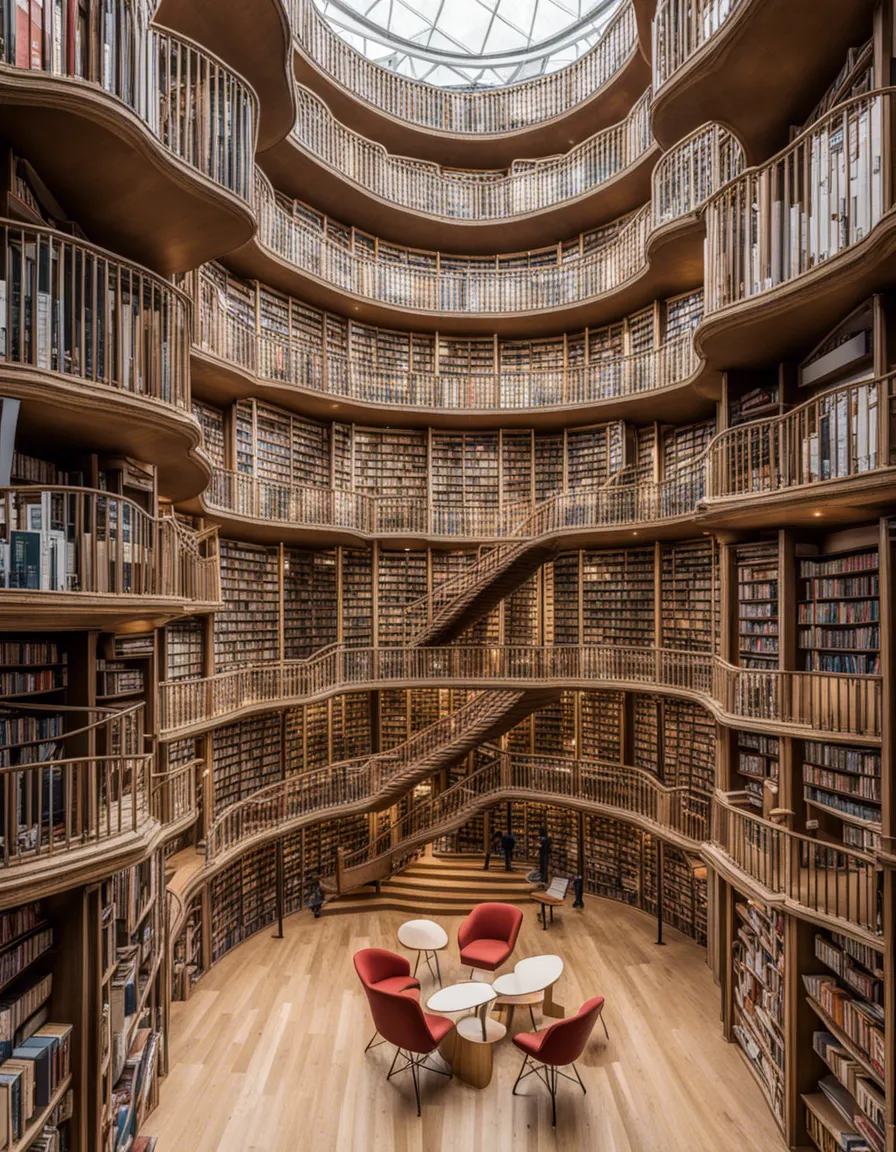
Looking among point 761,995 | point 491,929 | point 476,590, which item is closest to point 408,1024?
point 491,929

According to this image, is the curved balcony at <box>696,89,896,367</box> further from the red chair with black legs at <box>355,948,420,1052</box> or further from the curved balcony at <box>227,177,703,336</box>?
the red chair with black legs at <box>355,948,420,1052</box>

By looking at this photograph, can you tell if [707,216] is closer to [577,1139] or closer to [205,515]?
[205,515]

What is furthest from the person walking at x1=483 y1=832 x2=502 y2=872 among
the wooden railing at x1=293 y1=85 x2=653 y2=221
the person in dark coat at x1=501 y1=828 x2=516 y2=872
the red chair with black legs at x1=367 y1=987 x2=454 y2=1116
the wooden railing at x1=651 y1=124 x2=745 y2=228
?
the wooden railing at x1=293 y1=85 x2=653 y2=221

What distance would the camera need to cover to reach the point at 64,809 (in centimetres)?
358

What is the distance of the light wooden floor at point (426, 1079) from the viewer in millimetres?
4969

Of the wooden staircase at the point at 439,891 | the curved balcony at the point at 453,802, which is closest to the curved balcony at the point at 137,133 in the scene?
the curved balcony at the point at 453,802

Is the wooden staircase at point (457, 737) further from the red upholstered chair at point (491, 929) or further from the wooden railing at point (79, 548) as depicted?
the wooden railing at point (79, 548)

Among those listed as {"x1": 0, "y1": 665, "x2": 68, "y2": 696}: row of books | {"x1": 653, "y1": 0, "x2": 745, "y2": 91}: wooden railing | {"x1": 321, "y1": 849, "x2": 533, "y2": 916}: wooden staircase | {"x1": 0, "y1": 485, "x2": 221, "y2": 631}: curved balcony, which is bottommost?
{"x1": 321, "y1": 849, "x2": 533, "y2": 916}: wooden staircase

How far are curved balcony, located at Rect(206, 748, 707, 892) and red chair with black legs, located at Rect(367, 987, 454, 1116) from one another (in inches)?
97.4

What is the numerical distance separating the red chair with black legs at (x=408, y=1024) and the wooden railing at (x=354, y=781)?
107 inches

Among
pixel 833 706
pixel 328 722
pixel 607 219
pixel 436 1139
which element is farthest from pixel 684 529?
pixel 436 1139

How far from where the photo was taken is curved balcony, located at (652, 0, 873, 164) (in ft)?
13.0

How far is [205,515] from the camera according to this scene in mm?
7574

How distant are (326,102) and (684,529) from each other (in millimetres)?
7817
